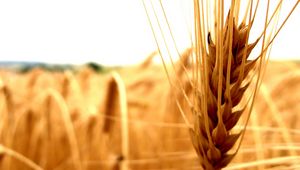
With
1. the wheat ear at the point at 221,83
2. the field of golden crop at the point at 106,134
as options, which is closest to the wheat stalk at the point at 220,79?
the wheat ear at the point at 221,83

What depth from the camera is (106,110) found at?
2.72 ft

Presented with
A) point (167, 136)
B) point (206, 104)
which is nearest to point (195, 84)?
point (206, 104)

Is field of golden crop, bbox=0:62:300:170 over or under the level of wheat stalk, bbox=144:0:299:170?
under

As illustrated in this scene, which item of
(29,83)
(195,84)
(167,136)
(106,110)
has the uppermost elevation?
(195,84)

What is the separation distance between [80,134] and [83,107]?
10 centimetres

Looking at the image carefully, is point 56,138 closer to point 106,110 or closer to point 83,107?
point 83,107

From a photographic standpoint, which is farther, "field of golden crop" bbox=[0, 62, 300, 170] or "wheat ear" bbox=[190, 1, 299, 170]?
"field of golden crop" bbox=[0, 62, 300, 170]

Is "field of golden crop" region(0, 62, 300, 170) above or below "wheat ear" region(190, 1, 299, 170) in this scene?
below

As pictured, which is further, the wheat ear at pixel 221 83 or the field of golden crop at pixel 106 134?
the field of golden crop at pixel 106 134

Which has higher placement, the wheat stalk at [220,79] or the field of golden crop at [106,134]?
the wheat stalk at [220,79]

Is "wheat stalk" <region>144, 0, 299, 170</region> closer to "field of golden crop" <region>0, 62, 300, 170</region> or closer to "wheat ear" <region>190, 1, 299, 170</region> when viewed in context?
"wheat ear" <region>190, 1, 299, 170</region>

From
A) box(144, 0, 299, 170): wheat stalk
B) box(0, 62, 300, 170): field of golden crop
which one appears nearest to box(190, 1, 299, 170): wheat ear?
box(144, 0, 299, 170): wheat stalk

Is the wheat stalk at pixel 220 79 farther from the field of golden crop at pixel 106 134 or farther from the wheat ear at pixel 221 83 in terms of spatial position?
the field of golden crop at pixel 106 134

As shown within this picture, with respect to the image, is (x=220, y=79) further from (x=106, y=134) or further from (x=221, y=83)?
(x=106, y=134)
